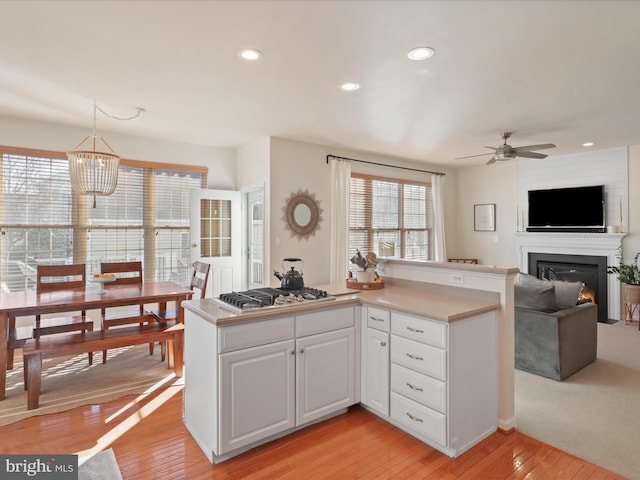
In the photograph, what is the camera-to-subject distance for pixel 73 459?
2.22 metres

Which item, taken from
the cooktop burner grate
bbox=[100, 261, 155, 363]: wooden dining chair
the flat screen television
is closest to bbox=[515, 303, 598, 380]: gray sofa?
the cooktop burner grate

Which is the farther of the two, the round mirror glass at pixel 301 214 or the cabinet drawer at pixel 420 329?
the round mirror glass at pixel 301 214

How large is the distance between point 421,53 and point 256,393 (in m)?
2.54

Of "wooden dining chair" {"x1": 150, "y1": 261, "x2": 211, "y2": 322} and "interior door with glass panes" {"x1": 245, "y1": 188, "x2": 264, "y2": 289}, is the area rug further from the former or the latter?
"interior door with glass panes" {"x1": 245, "y1": 188, "x2": 264, "y2": 289}

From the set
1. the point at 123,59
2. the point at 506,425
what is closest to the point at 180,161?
the point at 123,59

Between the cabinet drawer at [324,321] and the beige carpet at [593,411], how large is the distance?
1432 mm

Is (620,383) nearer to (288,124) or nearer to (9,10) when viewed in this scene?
(288,124)

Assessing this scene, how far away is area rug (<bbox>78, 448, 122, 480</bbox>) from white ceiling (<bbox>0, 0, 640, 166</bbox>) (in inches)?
104

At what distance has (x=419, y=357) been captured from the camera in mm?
2352

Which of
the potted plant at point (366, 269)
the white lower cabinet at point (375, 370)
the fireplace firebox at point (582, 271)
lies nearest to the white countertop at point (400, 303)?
the potted plant at point (366, 269)

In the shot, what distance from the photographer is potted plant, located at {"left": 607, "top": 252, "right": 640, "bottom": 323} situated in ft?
16.6

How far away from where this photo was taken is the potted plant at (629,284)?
5047 mm

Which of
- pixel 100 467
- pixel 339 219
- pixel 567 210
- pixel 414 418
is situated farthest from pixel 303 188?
pixel 567 210

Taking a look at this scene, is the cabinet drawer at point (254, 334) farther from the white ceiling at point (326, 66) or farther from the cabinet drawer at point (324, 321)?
the white ceiling at point (326, 66)
